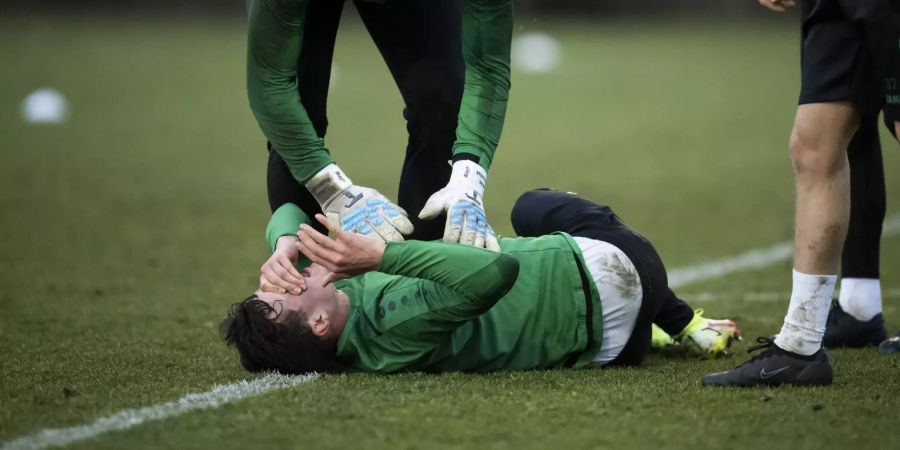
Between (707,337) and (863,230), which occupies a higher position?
(863,230)

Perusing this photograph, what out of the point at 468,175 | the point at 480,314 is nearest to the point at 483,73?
the point at 468,175

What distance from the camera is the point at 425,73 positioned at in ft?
13.5

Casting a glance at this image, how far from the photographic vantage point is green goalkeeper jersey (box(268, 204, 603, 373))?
3.53 metres

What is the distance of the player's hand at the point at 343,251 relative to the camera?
11.1 feet

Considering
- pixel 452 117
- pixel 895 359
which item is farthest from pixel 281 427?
pixel 895 359

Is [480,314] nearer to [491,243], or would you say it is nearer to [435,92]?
[491,243]

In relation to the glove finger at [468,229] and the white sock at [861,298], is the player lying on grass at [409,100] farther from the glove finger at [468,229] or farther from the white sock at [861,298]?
the white sock at [861,298]

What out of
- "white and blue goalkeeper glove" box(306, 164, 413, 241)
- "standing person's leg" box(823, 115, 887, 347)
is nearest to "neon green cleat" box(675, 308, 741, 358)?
"standing person's leg" box(823, 115, 887, 347)

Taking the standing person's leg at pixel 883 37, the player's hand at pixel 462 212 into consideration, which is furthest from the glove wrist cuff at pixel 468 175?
the standing person's leg at pixel 883 37

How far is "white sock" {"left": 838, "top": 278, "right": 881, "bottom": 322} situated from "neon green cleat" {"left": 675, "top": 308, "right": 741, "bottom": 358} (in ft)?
1.60

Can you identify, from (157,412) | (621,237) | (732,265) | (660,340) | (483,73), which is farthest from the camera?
(732,265)

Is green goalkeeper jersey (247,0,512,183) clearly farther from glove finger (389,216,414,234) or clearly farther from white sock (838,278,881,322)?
white sock (838,278,881,322)

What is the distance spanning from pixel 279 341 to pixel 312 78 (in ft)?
3.10

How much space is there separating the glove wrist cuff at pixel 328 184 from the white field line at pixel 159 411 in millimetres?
524
